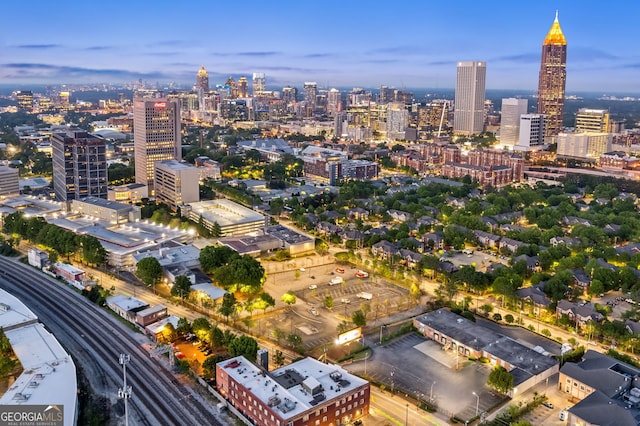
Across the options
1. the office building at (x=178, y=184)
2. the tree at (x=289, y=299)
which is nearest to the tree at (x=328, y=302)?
the tree at (x=289, y=299)

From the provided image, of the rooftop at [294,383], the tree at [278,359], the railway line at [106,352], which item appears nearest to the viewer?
the rooftop at [294,383]

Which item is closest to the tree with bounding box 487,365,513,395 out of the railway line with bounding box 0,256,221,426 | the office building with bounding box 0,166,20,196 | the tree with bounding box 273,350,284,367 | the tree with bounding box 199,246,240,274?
the tree with bounding box 273,350,284,367

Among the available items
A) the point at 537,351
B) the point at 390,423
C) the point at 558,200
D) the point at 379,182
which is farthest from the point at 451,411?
the point at 379,182

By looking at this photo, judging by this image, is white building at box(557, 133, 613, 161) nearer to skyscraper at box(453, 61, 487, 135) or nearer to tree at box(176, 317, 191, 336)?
skyscraper at box(453, 61, 487, 135)

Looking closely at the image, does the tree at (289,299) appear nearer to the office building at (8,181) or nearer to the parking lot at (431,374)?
the parking lot at (431,374)

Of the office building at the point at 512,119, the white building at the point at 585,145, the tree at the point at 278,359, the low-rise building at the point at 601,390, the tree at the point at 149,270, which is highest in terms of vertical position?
the office building at the point at 512,119

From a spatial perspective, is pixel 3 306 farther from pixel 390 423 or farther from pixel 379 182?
pixel 379 182

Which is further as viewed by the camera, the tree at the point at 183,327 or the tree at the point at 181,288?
the tree at the point at 181,288
